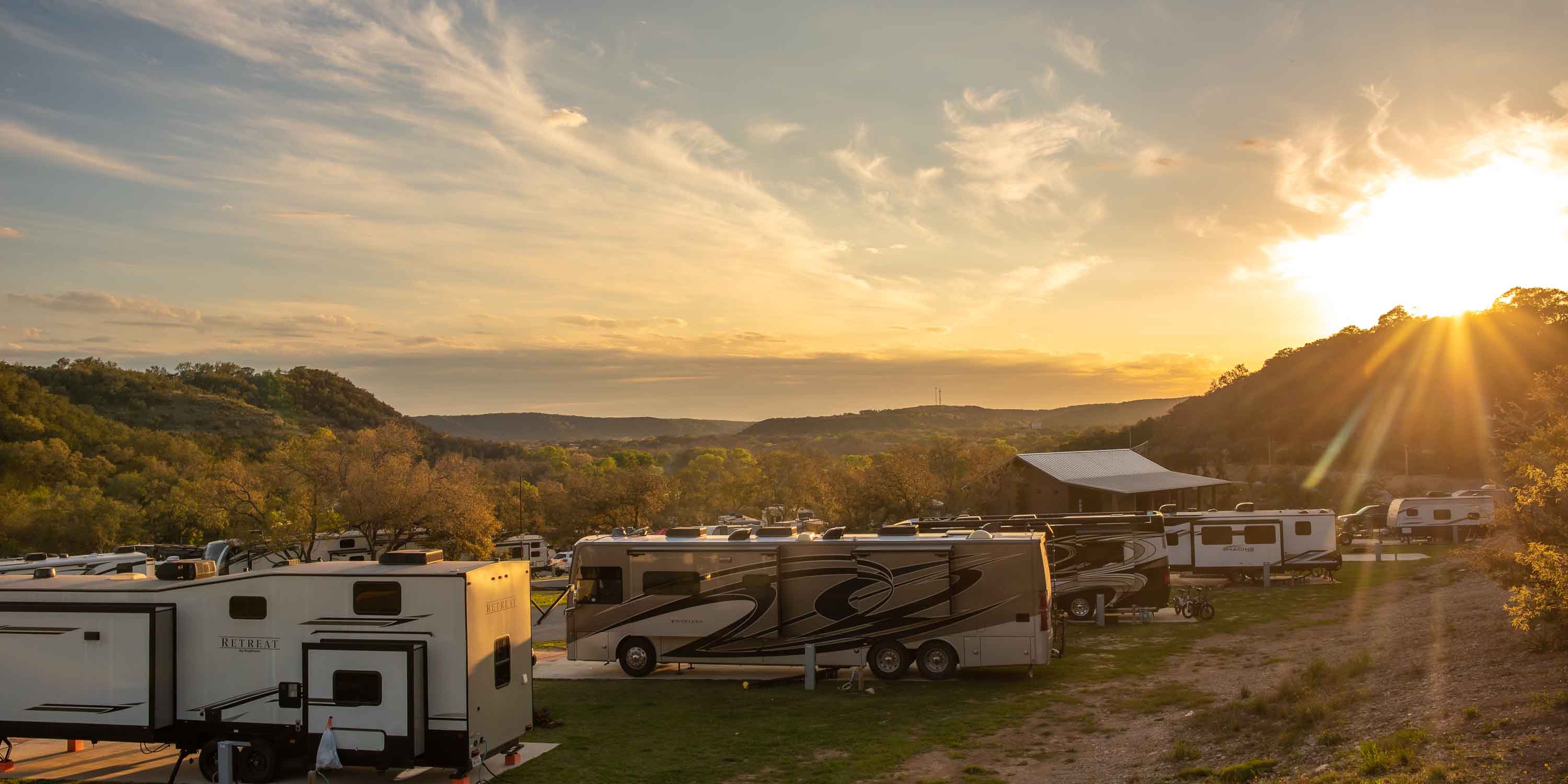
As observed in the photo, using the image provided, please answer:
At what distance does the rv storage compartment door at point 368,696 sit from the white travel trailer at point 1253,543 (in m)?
26.5

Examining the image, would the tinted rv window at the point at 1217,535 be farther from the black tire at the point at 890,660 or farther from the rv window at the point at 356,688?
the rv window at the point at 356,688

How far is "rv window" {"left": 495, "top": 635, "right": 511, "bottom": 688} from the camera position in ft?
40.3

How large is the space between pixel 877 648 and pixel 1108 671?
4.17 m

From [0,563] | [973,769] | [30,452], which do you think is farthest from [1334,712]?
[30,452]

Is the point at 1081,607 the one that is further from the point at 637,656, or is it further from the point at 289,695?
the point at 289,695

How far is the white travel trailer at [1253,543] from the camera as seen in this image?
32.3 m

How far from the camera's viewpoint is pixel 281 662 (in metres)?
12.0

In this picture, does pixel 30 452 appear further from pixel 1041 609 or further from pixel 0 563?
pixel 1041 609

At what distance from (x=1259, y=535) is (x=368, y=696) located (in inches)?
1134

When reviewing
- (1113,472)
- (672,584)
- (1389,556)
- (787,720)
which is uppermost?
(1113,472)

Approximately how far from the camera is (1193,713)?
14.2 m

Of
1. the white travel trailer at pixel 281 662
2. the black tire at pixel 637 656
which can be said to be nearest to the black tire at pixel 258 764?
the white travel trailer at pixel 281 662

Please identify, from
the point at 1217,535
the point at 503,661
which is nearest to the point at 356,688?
the point at 503,661

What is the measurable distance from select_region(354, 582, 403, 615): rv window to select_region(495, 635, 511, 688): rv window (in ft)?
3.99
